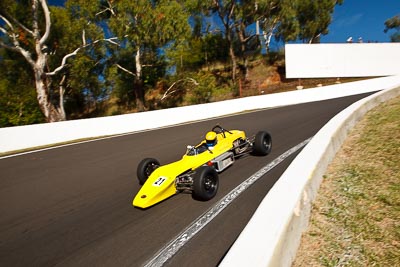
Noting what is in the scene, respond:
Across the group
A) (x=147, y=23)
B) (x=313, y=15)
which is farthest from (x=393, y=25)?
(x=147, y=23)

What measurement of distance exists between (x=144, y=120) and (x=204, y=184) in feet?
35.6

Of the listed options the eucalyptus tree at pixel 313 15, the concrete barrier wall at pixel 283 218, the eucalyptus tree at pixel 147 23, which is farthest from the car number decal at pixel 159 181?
the eucalyptus tree at pixel 313 15

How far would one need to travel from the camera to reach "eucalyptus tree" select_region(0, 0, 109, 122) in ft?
61.8

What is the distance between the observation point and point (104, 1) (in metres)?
28.0

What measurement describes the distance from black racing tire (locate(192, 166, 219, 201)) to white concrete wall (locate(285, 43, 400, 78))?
26.2 meters

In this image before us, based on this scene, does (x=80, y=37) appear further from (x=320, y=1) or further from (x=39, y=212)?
(x=320, y=1)

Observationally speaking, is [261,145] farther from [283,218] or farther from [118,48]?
[118,48]

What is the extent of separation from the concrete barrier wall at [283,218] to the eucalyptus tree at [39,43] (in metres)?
20.3

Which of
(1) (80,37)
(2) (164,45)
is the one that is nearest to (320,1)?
(2) (164,45)

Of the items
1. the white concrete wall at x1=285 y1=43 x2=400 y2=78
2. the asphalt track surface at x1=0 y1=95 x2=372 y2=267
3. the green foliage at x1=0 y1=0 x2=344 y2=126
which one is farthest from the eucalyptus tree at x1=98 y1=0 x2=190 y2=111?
the asphalt track surface at x1=0 y1=95 x2=372 y2=267

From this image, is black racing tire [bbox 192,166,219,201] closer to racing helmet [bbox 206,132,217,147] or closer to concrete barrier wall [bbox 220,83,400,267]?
racing helmet [bbox 206,132,217,147]

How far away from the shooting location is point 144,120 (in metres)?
14.4

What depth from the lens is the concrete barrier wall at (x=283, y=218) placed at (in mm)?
1893

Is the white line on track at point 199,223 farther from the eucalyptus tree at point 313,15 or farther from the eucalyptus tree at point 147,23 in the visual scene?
the eucalyptus tree at point 313,15
